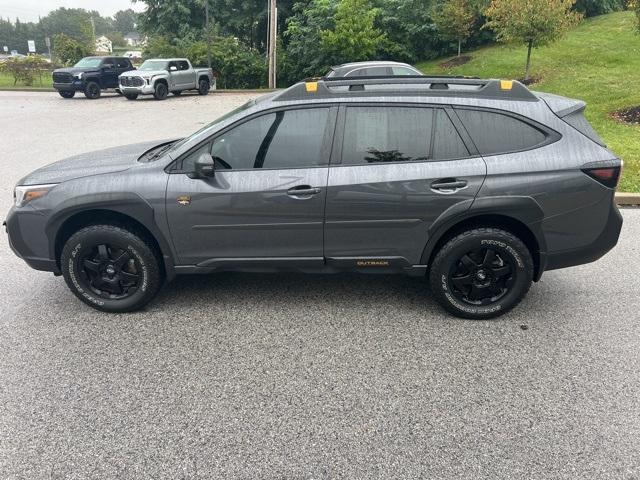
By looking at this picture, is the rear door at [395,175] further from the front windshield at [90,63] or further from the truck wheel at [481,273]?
the front windshield at [90,63]

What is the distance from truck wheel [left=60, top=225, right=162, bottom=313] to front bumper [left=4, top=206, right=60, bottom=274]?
0.14 metres

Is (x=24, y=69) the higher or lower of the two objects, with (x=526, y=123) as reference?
higher

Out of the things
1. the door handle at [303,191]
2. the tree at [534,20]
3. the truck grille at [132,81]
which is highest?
the tree at [534,20]

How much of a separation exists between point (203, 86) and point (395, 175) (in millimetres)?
22950

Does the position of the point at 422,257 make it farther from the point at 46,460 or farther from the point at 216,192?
the point at 46,460

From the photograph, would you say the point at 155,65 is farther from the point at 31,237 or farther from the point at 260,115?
the point at 260,115

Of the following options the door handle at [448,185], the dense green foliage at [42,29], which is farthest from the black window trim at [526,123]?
the dense green foliage at [42,29]

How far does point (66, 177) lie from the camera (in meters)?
3.88

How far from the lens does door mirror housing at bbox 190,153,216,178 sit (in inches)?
140

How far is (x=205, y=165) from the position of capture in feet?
11.6

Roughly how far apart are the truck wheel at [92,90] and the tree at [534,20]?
672 inches

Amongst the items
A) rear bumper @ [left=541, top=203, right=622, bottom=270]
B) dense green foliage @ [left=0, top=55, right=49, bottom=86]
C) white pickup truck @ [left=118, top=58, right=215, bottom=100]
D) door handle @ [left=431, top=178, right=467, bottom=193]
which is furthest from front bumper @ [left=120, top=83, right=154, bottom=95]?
rear bumper @ [left=541, top=203, right=622, bottom=270]

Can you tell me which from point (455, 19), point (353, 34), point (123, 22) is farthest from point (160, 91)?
point (123, 22)

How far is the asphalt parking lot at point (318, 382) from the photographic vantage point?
8.28 ft
